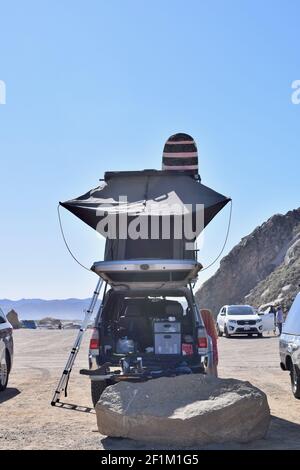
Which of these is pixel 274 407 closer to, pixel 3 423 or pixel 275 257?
pixel 3 423

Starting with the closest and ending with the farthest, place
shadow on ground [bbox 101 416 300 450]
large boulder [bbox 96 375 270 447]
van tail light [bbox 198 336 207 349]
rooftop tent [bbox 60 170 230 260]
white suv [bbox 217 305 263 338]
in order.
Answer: shadow on ground [bbox 101 416 300 450], large boulder [bbox 96 375 270 447], van tail light [bbox 198 336 207 349], rooftop tent [bbox 60 170 230 260], white suv [bbox 217 305 263 338]

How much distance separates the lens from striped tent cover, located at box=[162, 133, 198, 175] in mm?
16078

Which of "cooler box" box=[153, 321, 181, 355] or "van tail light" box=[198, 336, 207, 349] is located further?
"cooler box" box=[153, 321, 181, 355]

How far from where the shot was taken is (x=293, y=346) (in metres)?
12.9

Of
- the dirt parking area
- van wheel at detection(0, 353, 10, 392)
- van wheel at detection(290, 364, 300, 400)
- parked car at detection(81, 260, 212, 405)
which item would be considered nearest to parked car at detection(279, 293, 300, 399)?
van wheel at detection(290, 364, 300, 400)

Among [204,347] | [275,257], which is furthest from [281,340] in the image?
[275,257]

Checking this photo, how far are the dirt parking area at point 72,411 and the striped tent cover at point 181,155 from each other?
4786mm

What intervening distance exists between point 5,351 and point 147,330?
4.09 metres

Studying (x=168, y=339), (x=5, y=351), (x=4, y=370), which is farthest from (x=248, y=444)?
(x=5, y=351)

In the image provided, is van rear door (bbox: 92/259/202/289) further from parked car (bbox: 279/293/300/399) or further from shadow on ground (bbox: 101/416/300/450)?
shadow on ground (bbox: 101/416/300/450)

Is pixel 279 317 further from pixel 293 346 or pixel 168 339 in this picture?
pixel 168 339

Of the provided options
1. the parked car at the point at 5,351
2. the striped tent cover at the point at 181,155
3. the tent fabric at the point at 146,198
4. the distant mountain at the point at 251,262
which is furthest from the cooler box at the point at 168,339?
the distant mountain at the point at 251,262

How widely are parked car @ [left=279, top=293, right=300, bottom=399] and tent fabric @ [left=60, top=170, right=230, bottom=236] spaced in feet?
7.50

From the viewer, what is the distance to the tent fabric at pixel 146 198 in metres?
13.2
